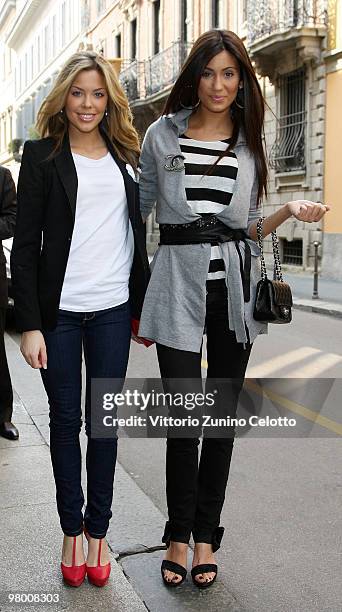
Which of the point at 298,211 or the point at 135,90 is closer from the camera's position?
the point at 298,211

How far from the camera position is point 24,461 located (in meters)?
4.33

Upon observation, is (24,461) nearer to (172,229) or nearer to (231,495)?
(231,495)

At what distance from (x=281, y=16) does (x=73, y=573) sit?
57.0 ft

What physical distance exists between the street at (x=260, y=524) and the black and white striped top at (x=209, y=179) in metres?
1.17

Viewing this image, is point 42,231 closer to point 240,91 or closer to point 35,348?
point 35,348

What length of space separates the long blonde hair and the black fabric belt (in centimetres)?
31

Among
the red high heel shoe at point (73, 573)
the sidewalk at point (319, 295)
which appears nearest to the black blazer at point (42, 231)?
the red high heel shoe at point (73, 573)

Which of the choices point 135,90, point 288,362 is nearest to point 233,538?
point 288,362

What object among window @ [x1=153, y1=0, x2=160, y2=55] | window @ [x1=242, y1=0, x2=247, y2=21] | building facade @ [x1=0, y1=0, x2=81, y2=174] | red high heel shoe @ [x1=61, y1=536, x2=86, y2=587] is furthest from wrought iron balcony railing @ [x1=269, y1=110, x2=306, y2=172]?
building facade @ [x1=0, y1=0, x2=81, y2=174]

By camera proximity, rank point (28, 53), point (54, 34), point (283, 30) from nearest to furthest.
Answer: point (283, 30)
point (54, 34)
point (28, 53)

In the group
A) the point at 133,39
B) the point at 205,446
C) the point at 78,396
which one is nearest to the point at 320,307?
the point at 205,446

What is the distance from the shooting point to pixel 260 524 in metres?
3.58

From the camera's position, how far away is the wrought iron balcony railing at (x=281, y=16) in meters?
17.4

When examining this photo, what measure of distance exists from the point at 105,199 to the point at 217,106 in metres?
0.53
